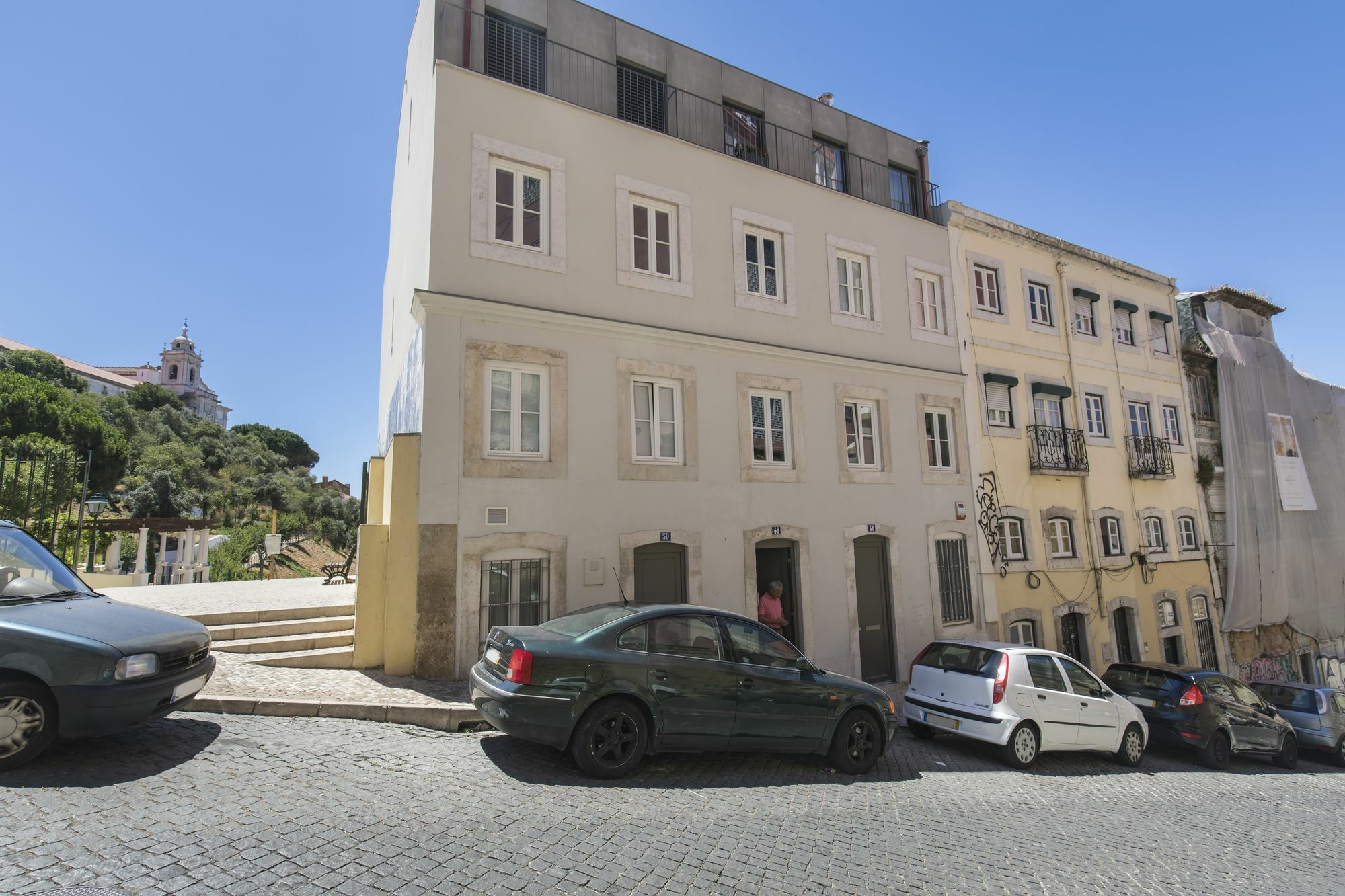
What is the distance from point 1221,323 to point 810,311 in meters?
17.4

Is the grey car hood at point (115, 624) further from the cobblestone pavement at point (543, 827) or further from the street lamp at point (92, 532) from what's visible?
the street lamp at point (92, 532)

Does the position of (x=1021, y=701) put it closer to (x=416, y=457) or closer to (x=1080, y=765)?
(x=1080, y=765)

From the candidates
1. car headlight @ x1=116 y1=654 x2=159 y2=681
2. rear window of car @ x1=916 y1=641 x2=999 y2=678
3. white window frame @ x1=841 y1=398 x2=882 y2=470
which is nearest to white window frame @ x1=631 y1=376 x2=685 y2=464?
white window frame @ x1=841 y1=398 x2=882 y2=470

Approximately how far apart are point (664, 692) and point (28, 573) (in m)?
5.31

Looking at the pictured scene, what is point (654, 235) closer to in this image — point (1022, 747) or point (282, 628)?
point (282, 628)

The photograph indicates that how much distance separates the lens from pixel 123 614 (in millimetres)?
5375

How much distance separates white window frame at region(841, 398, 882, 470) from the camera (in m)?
13.2

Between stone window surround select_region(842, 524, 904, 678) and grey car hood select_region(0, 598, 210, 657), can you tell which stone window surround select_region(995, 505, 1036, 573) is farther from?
grey car hood select_region(0, 598, 210, 657)

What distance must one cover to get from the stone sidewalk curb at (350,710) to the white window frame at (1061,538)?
47.4 ft

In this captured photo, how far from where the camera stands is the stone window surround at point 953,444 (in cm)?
1420

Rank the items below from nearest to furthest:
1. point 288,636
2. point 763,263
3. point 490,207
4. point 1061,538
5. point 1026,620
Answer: point 288,636
point 490,207
point 763,263
point 1026,620
point 1061,538

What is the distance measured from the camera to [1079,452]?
55.1ft

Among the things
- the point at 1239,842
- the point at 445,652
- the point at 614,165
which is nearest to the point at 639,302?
the point at 614,165

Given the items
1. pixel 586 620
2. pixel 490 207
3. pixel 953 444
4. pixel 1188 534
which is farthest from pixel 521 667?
pixel 1188 534
